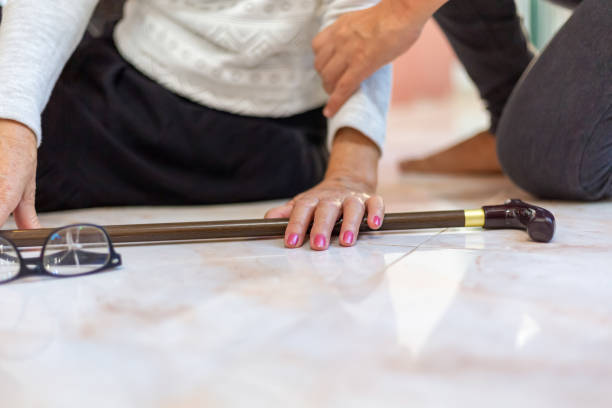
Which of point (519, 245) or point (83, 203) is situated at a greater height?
point (519, 245)

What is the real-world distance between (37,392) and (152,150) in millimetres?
709

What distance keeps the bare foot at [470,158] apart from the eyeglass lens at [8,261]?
1047 mm

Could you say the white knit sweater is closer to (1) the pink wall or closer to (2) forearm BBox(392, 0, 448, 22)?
(2) forearm BBox(392, 0, 448, 22)

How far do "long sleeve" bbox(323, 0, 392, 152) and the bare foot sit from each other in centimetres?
48

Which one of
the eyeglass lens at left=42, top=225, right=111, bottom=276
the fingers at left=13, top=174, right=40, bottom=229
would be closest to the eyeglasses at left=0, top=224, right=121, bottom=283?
the eyeglass lens at left=42, top=225, right=111, bottom=276

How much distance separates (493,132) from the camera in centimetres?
132

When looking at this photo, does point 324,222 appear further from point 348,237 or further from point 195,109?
point 195,109

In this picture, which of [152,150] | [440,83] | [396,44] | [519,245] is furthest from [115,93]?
[440,83]

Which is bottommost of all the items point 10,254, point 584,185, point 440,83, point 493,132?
point 440,83

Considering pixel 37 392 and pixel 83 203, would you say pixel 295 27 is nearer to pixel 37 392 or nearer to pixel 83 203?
pixel 83 203

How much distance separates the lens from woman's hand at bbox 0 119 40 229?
2.28 ft

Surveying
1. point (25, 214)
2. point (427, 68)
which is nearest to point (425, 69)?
point (427, 68)

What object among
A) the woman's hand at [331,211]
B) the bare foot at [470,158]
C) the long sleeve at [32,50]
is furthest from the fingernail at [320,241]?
the bare foot at [470,158]

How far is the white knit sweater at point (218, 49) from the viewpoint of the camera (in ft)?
2.77
